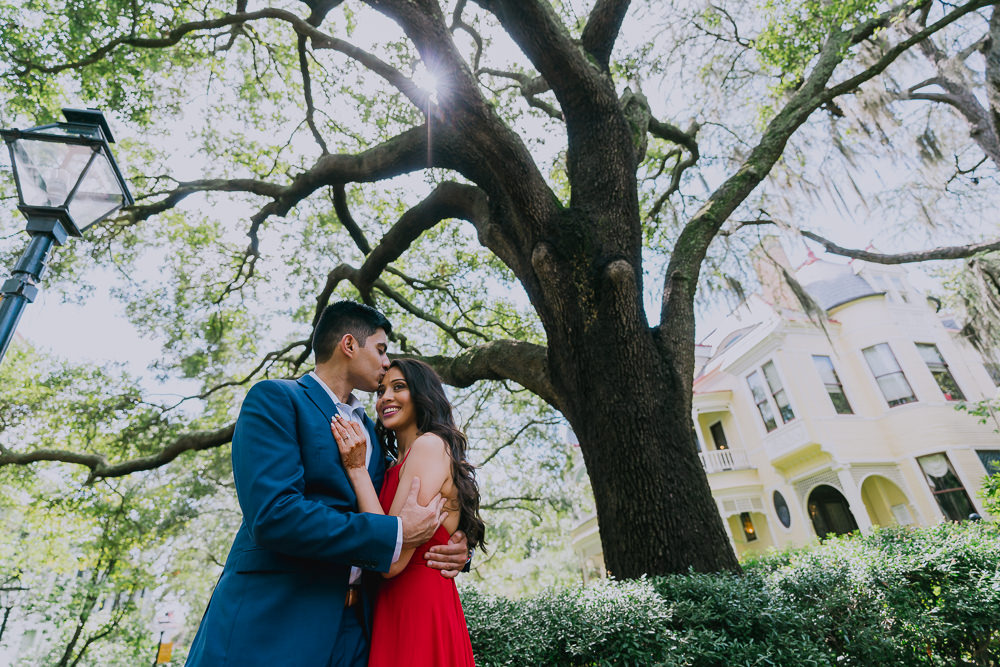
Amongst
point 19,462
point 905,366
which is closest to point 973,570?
point 19,462

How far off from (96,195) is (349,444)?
7.94 feet

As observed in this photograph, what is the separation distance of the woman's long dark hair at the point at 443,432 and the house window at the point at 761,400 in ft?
56.8

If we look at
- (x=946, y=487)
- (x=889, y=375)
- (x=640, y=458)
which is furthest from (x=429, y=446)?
(x=889, y=375)

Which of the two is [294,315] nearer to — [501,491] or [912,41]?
[501,491]

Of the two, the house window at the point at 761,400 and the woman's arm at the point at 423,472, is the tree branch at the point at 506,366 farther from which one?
the house window at the point at 761,400

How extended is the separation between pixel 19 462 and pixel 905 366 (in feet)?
70.2

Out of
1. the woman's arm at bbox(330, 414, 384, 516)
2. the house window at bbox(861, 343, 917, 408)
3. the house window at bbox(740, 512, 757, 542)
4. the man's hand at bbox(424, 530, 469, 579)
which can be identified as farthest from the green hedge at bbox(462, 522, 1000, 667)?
the house window at bbox(740, 512, 757, 542)

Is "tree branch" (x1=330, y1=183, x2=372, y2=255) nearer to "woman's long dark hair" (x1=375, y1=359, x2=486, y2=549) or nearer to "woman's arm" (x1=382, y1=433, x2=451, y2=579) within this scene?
"woman's long dark hair" (x1=375, y1=359, x2=486, y2=549)

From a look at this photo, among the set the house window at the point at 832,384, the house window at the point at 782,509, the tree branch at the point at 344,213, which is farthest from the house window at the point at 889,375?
the tree branch at the point at 344,213

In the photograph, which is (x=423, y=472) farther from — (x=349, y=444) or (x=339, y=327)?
(x=339, y=327)

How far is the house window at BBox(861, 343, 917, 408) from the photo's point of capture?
53.3 ft

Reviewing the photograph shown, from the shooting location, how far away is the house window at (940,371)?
1650 centimetres

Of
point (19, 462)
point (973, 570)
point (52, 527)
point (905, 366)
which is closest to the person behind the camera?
point (973, 570)

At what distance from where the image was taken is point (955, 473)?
48.3 feet
